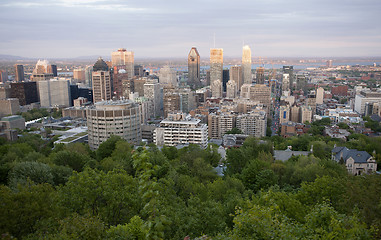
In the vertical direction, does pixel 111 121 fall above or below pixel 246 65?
below

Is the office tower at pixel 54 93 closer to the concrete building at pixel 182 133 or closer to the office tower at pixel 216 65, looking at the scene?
the concrete building at pixel 182 133

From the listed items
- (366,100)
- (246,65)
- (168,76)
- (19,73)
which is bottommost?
(366,100)

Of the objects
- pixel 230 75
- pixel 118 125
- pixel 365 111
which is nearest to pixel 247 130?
pixel 118 125

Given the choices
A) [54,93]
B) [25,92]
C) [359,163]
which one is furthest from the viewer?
[54,93]

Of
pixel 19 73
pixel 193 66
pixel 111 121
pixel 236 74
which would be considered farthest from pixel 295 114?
pixel 19 73

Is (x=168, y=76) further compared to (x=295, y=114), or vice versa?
(x=168, y=76)

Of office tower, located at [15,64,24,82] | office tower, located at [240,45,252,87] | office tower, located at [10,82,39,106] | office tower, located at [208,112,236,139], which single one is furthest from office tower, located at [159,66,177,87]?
office tower, located at [208,112,236,139]

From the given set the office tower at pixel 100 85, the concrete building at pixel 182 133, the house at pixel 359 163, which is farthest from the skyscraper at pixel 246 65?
the house at pixel 359 163

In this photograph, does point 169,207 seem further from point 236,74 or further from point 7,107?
point 236,74
